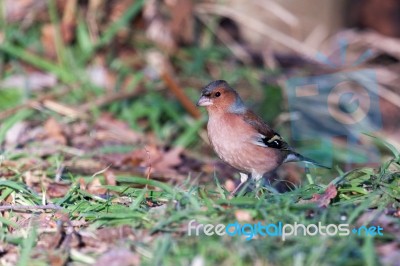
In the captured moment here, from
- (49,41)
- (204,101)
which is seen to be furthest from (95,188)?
(49,41)

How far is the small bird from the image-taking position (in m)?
4.73

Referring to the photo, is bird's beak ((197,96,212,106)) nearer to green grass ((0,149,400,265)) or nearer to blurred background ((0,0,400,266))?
A: blurred background ((0,0,400,266))

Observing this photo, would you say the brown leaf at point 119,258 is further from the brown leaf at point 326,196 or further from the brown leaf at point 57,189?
the brown leaf at point 57,189

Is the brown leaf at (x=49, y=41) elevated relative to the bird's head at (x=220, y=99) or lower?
lower

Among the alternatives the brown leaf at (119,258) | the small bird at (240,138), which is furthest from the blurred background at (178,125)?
the small bird at (240,138)

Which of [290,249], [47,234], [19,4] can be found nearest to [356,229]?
[290,249]

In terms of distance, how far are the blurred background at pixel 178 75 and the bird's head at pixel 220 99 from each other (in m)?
1.06

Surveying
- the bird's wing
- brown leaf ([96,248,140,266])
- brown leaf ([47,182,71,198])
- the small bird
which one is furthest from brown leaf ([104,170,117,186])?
brown leaf ([96,248,140,266])

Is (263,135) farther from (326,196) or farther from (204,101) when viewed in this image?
(326,196)

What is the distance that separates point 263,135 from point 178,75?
3.03m

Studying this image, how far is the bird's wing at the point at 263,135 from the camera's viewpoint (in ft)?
15.8

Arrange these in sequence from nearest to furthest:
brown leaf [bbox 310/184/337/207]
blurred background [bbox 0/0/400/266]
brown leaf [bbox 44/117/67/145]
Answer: blurred background [bbox 0/0/400/266] < brown leaf [bbox 310/184/337/207] < brown leaf [bbox 44/117/67/145]

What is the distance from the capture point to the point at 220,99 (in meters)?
4.95

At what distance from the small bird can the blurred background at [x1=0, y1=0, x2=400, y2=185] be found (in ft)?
3.57
